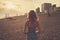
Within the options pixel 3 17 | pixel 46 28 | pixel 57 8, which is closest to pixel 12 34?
pixel 3 17

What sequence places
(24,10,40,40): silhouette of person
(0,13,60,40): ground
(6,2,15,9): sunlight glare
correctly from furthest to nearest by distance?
(6,2,15,9): sunlight glare < (0,13,60,40): ground < (24,10,40,40): silhouette of person

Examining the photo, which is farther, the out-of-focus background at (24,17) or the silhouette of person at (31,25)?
the out-of-focus background at (24,17)

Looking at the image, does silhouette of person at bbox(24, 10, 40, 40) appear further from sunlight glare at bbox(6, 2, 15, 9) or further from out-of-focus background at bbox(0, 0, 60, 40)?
sunlight glare at bbox(6, 2, 15, 9)

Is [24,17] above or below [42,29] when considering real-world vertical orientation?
above

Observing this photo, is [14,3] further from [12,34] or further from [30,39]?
[30,39]

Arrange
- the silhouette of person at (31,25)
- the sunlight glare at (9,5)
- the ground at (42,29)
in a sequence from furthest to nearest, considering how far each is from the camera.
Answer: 1. the sunlight glare at (9,5)
2. the ground at (42,29)
3. the silhouette of person at (31,25)

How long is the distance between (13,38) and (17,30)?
5.0 inches

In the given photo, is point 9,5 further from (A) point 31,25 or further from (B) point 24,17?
(A) point 31,25

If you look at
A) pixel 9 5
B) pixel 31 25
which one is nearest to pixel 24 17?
Answer: pixel 9 5

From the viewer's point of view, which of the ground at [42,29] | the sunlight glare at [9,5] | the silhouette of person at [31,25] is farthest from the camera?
the sunlight glare at [9,5]

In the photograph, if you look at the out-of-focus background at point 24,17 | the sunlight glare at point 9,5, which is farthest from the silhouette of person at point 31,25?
the sunlight glare at point 9,5

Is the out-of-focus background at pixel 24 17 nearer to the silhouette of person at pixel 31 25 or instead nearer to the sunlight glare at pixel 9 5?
the sunlight glare at pixel 9 5

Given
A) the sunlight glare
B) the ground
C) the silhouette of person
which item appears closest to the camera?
the silhouette of person

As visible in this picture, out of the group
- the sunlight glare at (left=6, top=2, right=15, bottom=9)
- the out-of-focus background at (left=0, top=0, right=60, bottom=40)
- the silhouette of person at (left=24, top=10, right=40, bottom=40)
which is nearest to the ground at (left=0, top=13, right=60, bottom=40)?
the out-of-focus background at (left=0, top=0, right=60, bottom=40)
